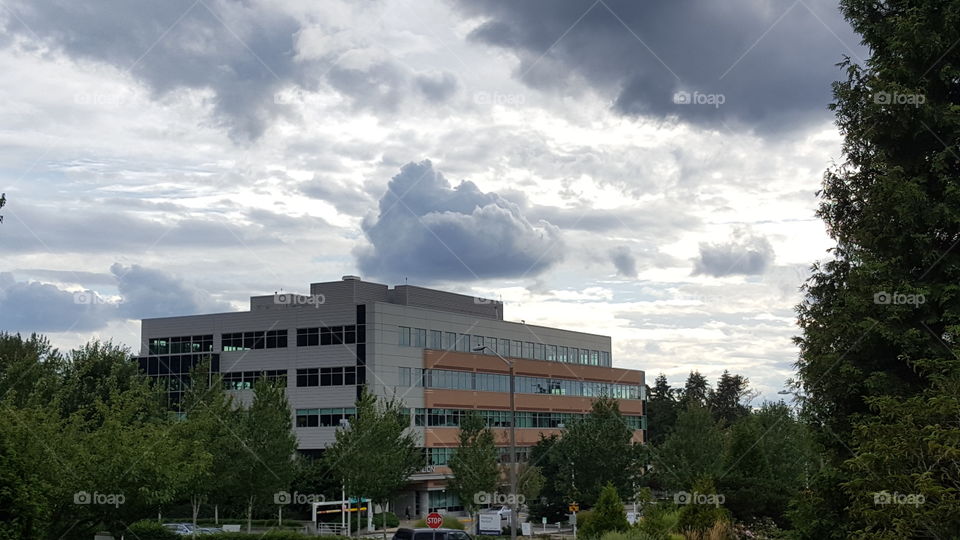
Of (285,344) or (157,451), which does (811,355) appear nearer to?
(157,451)

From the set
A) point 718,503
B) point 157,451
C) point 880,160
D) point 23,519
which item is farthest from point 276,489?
point 880,160

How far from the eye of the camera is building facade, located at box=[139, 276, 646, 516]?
238 ft

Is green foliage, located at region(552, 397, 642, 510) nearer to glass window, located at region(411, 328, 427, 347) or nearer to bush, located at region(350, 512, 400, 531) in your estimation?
bush, located at region(350, 512, 400, 531)

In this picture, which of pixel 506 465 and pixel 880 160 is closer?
pixel 880 160

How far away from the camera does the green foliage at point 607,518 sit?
36.9m

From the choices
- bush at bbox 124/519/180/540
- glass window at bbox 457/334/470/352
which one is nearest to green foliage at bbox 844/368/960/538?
bush at bbox 124/519/180/540

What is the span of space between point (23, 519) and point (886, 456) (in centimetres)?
1845

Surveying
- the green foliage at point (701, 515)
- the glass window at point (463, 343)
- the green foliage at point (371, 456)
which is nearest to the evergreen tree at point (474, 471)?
the green foliage at point (371, 456)

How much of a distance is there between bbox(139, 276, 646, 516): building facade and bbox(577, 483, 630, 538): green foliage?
31.8 m

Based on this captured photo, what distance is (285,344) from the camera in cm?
7538

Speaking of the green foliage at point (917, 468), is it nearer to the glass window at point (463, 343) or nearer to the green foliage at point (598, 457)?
the green foliage at point (598, 457)

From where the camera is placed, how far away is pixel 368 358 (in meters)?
71.7

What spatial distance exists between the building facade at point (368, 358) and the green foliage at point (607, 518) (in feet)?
104

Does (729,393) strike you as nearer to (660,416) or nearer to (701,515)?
(660,416)
